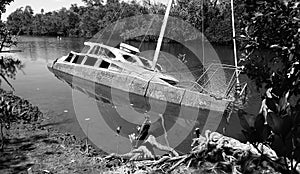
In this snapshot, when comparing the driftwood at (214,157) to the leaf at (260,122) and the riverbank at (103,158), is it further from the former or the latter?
the leaf at (260,122)

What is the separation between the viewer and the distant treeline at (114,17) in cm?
5075

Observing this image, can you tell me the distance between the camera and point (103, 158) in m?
6.21

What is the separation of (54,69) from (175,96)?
38.6ft

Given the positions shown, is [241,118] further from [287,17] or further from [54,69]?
[54,69]

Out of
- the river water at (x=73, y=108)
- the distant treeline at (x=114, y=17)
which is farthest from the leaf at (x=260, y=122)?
the distant treeline at (x=114, y=17)

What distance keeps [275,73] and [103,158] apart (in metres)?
4.28

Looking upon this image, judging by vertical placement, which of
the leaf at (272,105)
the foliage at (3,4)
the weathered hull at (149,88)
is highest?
the foliage at (3,4)

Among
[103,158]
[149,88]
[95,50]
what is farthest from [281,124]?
[95,50]

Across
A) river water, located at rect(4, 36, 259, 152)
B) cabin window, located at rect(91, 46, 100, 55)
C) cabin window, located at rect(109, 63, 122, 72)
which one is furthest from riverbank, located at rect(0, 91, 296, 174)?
cabin window, located at rect(91, 46, 100, 55)

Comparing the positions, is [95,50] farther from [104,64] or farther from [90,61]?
[104,64]

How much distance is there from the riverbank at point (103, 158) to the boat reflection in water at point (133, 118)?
155cm

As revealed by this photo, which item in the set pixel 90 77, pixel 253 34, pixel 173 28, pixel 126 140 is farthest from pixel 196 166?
pixel 173 28

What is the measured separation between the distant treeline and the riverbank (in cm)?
2599

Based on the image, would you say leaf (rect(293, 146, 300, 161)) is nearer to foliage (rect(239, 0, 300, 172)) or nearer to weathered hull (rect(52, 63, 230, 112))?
foliage (rect(239, 0, 300, 172))
